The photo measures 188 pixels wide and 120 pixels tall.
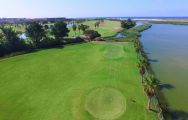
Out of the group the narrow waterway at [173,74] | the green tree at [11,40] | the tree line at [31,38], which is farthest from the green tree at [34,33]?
the narrow waterway at [173,74]

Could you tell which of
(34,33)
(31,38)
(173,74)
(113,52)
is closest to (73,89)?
(173,74)

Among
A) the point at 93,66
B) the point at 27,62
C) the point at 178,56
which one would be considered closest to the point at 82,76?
the point at 93,66

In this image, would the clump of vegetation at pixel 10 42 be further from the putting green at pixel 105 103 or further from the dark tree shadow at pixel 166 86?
the dark tree shadow at pixel 166 86

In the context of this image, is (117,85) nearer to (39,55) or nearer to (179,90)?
(179,90)

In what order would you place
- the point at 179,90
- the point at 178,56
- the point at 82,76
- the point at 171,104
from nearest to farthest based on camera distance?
the point at 171,104
the point at 179,90
the point at 82,76
the point at 178,56

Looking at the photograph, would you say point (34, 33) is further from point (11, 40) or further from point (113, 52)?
point (113, 52)

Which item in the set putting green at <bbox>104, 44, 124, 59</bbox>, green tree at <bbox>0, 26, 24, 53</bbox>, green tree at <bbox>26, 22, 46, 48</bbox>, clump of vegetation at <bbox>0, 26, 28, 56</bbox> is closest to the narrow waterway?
putting green at <bbox>104, 44, 124, 59</bbox>

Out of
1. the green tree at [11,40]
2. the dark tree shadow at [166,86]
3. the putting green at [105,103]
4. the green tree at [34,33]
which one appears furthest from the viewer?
the green tree at [34,33]
